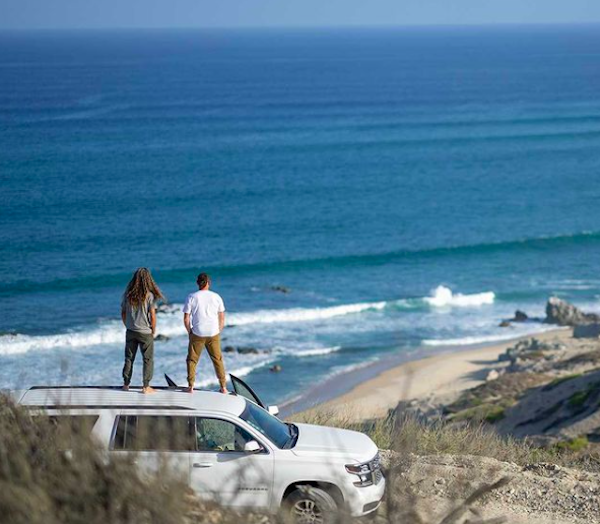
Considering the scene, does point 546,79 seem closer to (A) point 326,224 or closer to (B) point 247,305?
(A) point 326,224

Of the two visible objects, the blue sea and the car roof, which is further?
the blue sea

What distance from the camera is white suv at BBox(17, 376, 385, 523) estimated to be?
10.2 metres

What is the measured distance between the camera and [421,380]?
1336 inches

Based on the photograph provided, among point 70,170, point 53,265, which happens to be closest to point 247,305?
point 53,265

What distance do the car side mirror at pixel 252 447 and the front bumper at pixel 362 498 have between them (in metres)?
1.03

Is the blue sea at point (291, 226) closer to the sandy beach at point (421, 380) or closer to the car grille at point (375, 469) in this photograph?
the sandy beach at point (421, 380)

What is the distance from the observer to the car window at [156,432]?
33.3 ft

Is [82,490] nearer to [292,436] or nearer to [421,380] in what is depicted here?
[292,436]

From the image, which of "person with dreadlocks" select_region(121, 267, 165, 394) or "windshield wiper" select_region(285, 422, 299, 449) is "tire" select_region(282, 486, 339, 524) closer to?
"windshield wiper" select_region(285, 422, 299, 449)

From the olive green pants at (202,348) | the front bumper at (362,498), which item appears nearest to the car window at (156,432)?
the front bumper at (362,498)

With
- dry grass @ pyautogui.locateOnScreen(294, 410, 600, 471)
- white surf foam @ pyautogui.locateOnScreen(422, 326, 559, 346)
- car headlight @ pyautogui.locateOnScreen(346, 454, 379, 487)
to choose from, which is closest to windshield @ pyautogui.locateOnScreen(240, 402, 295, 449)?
car headlight @ pyautogui.locateOnScreen(346, 454, 379, 487)

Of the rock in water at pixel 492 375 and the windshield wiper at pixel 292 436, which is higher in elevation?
the windshield wiper at pixel 292 436

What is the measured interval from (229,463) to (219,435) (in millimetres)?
355

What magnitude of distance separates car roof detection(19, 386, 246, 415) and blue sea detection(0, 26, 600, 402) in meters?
0.79
